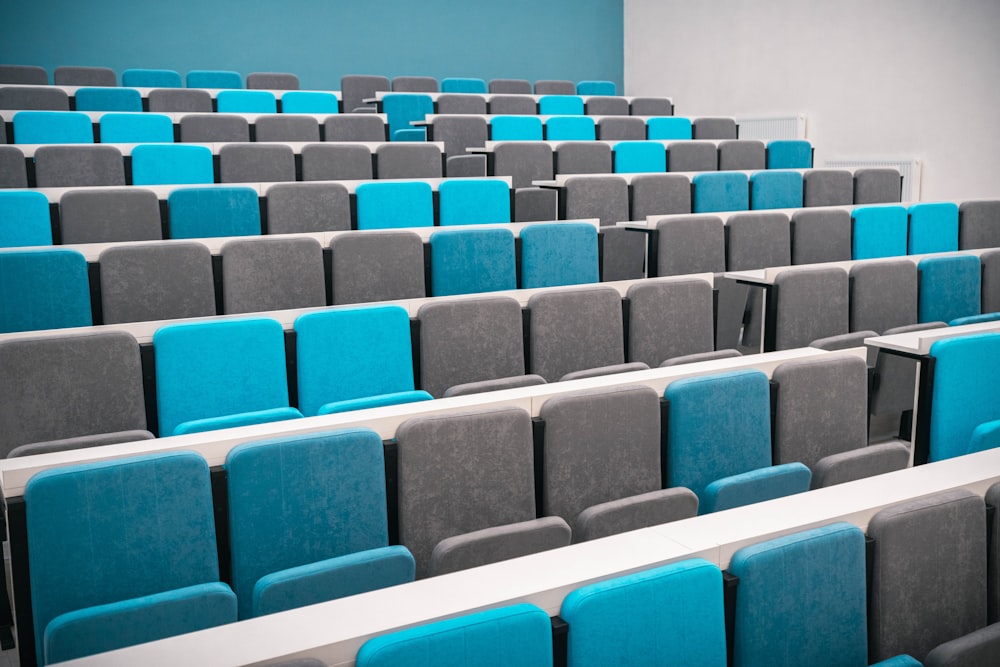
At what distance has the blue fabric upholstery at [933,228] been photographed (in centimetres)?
178

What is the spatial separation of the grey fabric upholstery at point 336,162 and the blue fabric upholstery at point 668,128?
3.25ft

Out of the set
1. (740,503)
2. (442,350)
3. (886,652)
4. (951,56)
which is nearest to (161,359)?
(442,350)

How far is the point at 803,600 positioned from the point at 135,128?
5.96ft

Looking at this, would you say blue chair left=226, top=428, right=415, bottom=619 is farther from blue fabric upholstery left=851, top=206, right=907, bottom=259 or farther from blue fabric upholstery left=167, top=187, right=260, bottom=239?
blue fabric upholstery left=851, top=206, right=907, bottom=259

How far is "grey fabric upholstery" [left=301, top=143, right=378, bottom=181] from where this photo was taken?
179 cm

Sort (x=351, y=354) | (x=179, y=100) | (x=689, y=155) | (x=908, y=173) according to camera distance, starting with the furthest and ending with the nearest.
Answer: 1. (x=908, y=173)
2. (x=179, y=100)
3. (x=689, y=155)
4. (x=351, y=354)

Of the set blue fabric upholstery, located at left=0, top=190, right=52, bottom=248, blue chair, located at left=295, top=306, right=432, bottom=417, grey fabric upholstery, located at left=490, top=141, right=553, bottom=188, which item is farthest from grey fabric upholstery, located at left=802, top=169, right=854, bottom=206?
blue fabric upholstery, located at left=0, top=190, right=52, bottom=248

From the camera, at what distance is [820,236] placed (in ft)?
5.47

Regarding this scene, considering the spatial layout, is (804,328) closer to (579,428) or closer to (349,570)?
(579,428)

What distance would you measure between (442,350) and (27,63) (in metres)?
2.65

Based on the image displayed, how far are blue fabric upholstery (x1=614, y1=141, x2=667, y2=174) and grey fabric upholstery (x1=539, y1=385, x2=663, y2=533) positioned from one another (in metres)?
1.38

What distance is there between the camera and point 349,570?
64 centimetres

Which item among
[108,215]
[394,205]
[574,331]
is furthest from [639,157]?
[108,215]

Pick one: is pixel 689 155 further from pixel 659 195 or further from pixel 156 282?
pixel 156 282
